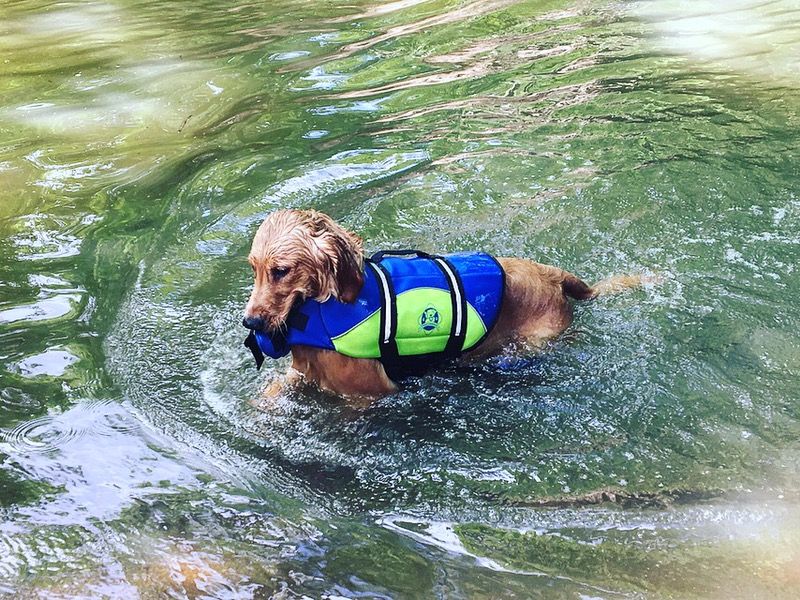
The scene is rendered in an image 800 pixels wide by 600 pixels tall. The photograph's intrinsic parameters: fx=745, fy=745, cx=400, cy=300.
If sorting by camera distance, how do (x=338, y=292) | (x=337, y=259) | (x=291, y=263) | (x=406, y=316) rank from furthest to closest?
(x=406, y=316), (x=338, y=292), (x=337, y=259), (x=291, y=263)

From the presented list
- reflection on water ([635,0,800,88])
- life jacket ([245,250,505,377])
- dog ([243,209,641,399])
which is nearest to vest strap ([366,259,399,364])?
life jacket ([245,250,505,377])

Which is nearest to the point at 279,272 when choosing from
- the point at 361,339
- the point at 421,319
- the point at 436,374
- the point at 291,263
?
Answer: the point at 291,263

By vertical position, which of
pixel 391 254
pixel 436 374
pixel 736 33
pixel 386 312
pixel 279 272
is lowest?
pixel 436 374

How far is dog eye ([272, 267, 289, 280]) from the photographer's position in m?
4.43

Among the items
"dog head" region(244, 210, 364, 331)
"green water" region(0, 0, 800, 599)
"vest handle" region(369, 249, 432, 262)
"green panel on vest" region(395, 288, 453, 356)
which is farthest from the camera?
"vest handle" region(369, 249, 432, 262)

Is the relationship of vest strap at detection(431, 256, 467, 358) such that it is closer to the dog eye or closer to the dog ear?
the dog ear

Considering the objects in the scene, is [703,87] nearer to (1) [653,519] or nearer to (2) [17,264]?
(1) [653,519]

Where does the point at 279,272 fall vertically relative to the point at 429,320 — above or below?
above

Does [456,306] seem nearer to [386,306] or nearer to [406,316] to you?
[406,316]

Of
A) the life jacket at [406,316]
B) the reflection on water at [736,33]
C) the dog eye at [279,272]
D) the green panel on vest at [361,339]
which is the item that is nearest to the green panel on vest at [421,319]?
the life jacket at [406,316]

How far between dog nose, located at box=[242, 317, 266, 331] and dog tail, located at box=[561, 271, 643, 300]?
234 cm

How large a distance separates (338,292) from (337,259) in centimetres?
25

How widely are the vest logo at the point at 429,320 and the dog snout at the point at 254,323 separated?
112cm

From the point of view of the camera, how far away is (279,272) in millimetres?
4453
